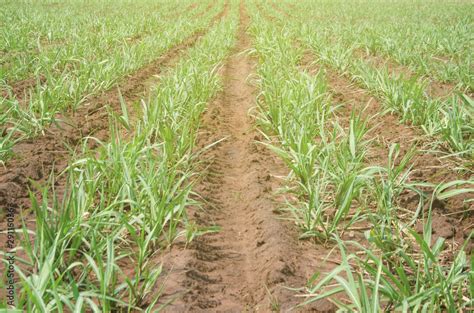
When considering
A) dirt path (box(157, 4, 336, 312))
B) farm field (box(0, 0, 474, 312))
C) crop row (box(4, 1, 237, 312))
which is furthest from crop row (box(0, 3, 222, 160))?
dirt path (box(157, 4, 336, 312))

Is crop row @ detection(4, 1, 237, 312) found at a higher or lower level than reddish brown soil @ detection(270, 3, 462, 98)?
higher

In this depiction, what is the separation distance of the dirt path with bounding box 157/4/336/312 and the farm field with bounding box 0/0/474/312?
0.01 m

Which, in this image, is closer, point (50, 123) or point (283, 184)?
point (283, 184)

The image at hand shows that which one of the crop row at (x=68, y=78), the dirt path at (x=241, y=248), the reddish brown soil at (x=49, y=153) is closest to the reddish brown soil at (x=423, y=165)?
the dirt path at (x=241, y=248)

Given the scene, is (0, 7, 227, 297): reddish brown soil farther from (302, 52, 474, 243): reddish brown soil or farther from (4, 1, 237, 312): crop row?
(302, 52, 474, 243): reddish brown soil

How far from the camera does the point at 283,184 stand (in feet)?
10.4

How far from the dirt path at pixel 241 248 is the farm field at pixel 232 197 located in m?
0.01

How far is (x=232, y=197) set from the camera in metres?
3.05

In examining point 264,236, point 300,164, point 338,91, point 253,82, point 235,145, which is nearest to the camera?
point 264,236

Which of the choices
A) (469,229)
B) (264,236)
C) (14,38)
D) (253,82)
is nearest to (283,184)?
(264,236)

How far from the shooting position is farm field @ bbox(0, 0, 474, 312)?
182 centimetres

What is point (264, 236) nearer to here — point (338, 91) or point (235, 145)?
point (235, 145)

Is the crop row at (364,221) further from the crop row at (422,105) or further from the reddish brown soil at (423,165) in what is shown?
the crop row at (422,105)

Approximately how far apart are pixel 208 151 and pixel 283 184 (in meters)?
0.84
